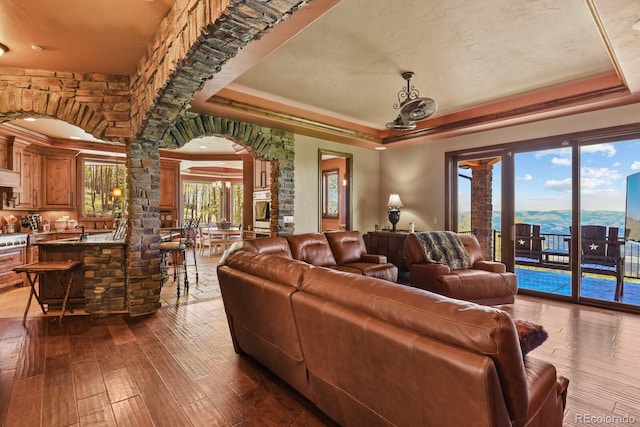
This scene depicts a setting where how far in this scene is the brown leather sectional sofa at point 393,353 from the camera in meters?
1.09

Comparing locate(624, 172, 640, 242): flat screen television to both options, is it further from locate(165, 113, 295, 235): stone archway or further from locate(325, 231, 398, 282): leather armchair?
locate(165, 113, 295, 235): stone archway

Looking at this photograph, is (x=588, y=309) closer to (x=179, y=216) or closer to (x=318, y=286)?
(x=318, y=286)

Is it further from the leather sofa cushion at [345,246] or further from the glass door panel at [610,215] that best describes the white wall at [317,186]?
the glass door panel at [610,215]

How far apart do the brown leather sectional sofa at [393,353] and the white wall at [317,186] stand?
350cm

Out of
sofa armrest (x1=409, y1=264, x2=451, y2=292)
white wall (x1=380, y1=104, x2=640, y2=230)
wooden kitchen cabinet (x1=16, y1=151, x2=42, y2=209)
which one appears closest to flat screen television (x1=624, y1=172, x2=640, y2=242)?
white wall (x1=380, y1=104, x2=640, y2=230)

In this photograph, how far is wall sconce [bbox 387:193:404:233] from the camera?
6.20m

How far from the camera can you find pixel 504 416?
1099 millimetres

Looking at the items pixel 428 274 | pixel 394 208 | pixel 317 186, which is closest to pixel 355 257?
pixel 428 274

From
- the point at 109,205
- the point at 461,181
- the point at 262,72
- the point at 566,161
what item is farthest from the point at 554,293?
the point at 109,205

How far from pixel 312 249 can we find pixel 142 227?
2.14m

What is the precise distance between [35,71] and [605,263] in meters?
7.64

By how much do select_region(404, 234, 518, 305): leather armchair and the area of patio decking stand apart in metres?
1.27

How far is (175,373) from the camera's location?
8.18ft

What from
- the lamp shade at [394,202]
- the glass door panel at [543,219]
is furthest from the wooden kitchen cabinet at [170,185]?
the glass door panel at [543,219]
